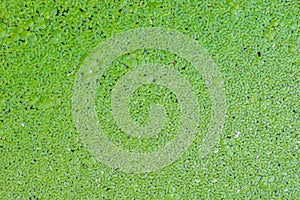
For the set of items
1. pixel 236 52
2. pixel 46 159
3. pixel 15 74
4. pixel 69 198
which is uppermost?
pixel 236 52

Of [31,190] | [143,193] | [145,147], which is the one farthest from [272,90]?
[31,190]

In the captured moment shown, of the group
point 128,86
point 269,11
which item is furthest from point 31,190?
point 269,11

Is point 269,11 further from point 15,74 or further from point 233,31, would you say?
point 15,74

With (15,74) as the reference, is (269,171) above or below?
below

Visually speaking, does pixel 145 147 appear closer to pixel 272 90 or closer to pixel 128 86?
pixel 128 86

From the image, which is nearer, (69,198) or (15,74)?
(15,74)

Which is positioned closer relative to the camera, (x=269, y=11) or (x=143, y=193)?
(x=269, y=11)
